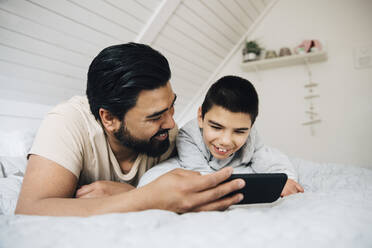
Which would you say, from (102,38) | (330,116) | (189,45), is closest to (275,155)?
(102,38)

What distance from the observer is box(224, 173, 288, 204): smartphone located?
0.62 meters

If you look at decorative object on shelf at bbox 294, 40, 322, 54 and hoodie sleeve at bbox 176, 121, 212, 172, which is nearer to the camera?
hoodie sleeve at bbox 176, 121, 212, 172

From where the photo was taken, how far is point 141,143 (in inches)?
40.4

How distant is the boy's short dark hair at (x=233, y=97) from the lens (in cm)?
110

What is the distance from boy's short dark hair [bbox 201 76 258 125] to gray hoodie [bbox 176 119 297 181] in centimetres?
13

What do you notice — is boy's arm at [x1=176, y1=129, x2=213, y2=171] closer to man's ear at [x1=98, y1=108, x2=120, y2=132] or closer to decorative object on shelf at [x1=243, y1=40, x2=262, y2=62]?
man's ear at [x1=98, y1=108, x2=120, y2=132]

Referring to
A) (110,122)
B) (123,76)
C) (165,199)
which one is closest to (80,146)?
(110,122)

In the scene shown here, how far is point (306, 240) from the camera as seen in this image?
15.9 inches

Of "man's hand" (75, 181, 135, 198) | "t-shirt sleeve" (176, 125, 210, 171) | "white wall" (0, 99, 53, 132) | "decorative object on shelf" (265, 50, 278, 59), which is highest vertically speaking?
"decorative object on shelf" (265, 50, 278, 59)

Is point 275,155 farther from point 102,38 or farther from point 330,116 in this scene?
point 330,116

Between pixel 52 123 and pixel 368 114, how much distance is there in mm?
2792

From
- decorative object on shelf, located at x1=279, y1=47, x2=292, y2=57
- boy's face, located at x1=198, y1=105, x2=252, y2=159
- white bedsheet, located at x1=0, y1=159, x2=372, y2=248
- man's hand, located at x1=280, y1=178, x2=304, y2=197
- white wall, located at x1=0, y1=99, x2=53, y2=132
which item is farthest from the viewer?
decorative object on shelf, located at x1=279, y1=47, x2=292, y2=57

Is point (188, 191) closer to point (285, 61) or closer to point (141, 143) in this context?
point (141, 143)

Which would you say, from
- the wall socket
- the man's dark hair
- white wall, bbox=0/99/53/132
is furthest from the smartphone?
the wall socket
